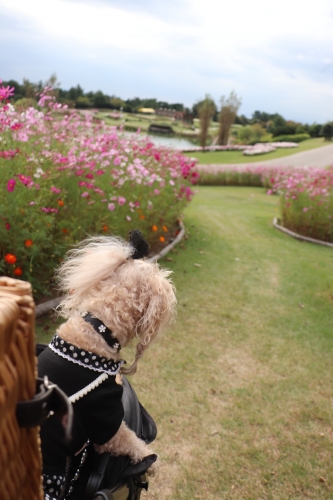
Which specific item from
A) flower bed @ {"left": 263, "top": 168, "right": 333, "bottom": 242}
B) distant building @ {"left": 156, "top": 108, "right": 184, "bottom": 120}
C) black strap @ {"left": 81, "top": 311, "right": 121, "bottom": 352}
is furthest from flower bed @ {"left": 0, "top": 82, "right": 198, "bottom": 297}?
distant building @ {"left": 156, "top": 108, "right": 184, "bottom": 120}

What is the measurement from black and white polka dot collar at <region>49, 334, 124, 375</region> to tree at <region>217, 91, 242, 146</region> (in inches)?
1575

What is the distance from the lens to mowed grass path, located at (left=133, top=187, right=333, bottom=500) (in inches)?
111

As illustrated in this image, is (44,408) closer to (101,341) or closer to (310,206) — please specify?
(101,341)

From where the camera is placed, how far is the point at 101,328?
71.2 inches

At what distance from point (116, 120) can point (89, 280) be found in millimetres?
6638

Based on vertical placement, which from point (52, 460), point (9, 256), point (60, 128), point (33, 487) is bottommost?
point (52, 460)

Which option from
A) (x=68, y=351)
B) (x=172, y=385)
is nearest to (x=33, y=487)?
(x=68, y=351)

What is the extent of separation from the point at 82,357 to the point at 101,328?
153 millimetres

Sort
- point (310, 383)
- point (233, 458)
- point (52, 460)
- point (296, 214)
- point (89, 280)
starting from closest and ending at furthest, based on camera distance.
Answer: point (52, 460)
point (89, 280)
point (233, 458)
point (310, 383)
point (296, 214)

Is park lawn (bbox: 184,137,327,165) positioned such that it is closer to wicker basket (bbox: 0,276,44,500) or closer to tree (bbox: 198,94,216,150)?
tree (bbox: 198,94,216,150)

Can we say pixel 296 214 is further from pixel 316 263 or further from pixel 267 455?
pixel 267 455

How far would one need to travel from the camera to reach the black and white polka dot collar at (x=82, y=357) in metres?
1.75

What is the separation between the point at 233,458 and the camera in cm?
294

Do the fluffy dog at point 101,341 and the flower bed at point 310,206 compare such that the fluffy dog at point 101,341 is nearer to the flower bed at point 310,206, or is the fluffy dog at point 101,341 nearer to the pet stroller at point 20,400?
the pet stroller at point 20,400
